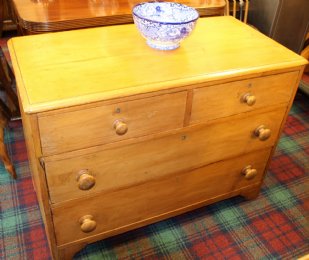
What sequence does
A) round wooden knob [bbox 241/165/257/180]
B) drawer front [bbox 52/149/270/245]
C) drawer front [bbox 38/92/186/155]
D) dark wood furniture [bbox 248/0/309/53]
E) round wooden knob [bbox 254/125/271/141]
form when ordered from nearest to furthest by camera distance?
drawer front [bbox 38/92/186/155] → drawer front [bbox 52/149/270/245] → round wooden knob [bbox 254/125/271/141] → round wooden knob [bbox 241/165/257/180] → dark wood furniture [bbox 248/0/309/53]

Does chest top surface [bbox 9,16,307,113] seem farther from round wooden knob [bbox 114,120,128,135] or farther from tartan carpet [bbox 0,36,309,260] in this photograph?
tartan carpet [bbox 0,36,309,260]

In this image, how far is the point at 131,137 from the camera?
104 centimetres

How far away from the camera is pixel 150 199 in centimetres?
126

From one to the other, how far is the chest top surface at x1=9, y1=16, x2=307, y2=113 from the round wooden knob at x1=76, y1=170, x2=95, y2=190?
10.0 inches

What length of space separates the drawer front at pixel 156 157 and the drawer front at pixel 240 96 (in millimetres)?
48

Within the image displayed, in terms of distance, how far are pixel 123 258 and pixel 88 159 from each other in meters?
0.54

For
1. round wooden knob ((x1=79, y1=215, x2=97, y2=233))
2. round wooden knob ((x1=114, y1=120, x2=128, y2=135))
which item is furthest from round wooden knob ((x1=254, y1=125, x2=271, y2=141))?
round wooden knob ((x1=79, y1=215, x2=97, y2=233))

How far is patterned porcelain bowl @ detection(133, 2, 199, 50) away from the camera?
1.05 meters

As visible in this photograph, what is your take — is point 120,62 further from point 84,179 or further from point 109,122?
point 84,179

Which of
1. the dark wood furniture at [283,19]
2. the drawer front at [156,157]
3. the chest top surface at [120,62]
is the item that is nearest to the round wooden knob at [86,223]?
the drawer front at [156,157]

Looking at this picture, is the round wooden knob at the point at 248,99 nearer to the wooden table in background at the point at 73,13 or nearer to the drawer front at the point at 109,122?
the drawer front at the point at 109,122

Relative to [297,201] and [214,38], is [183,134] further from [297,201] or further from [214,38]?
[297,201]

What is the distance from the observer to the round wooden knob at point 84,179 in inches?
40.4

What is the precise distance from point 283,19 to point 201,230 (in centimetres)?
141
